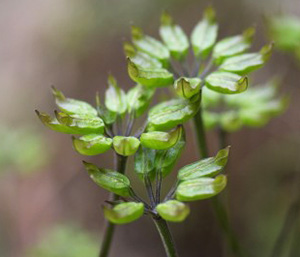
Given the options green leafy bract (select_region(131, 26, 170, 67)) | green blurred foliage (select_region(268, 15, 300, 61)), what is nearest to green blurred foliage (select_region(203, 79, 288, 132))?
green blurred foliage (select_region(268, 15, 300, 61))

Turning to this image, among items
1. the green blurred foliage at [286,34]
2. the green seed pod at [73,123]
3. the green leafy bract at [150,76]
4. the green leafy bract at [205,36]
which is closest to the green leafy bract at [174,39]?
the green leafy bract at [205,36]

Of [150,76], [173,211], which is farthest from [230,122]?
[173,211]

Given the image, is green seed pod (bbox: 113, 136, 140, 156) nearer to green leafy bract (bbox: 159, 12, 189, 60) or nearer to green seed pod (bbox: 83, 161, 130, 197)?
green seed pod (bbox: 83, 161, 130, 197)

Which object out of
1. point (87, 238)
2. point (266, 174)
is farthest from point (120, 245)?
point (266, 174)

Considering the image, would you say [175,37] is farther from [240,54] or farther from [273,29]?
[273,29]

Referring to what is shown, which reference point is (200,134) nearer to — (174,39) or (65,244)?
(174,39)

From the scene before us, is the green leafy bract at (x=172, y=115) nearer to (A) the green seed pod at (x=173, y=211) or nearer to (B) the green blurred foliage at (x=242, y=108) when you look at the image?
(A) the green seed pod at (x=173, y=211)
